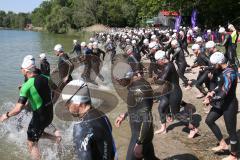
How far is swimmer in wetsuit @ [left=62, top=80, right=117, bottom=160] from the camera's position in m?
3.29

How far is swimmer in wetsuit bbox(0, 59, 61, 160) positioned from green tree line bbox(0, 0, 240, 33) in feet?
113

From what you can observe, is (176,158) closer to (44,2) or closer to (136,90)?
(136,90)

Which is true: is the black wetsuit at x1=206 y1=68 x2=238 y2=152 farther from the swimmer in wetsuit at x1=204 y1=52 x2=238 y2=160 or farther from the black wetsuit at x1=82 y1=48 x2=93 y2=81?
the black wetsuit at x1=82 y1=48 x2=93 y2=81

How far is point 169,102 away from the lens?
8.48 metres

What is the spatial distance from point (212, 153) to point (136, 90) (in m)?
2.80

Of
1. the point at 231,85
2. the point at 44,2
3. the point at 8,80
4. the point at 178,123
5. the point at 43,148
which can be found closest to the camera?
the point at 231,85

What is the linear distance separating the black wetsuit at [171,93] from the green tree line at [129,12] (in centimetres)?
3245

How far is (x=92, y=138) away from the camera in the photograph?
3301 millimetres

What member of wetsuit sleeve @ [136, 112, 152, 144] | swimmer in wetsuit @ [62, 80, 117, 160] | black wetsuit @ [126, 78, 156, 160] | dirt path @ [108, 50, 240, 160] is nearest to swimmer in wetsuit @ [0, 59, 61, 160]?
black wetsuit @ [126, 78, 156, 160]

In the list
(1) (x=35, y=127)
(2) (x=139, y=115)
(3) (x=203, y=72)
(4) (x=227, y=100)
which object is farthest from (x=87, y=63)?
(2) (x=139, y=115)

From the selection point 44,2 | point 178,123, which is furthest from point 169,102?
point 44,2

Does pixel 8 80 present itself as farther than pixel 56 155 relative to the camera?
Yes

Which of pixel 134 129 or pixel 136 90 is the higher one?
pixel 136 90

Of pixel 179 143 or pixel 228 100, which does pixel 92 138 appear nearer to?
pixel 228 100
